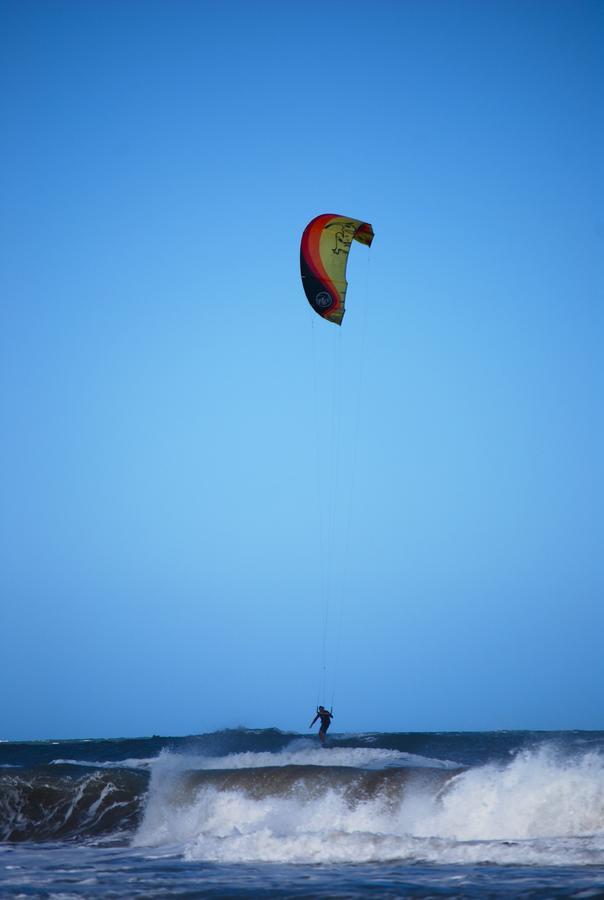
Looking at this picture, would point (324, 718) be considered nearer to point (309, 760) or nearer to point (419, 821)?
point (309, 760)

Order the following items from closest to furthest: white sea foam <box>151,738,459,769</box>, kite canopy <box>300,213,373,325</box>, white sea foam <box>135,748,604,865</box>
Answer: white sea foam <box>135,748,604,865</box> → kite canopy <box>300,213,373,325</box> → white sea foam <box>151,738,459,769</box>

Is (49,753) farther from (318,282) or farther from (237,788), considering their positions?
(318,282)

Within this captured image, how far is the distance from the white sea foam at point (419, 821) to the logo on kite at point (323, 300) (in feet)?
29.6

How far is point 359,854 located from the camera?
37.9 feet

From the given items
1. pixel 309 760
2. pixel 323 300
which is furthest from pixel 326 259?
pixel 309 760

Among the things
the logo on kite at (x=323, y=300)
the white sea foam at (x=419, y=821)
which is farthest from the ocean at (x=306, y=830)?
the logo on kite at (x=323, y=300)

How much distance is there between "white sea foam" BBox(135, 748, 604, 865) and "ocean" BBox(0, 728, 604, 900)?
0.03 meters

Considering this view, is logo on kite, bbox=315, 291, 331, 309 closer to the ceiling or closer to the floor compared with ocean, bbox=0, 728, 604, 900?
closer to the ceiling

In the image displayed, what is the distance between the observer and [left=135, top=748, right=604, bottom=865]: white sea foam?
11.6 m

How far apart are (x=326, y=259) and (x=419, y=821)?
1047 cm

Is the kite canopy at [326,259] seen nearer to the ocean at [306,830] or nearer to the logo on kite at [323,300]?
the logo on kite at [323,300]

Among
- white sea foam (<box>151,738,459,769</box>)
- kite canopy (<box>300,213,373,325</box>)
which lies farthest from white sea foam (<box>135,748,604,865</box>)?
kite canopy (<box>300,213,373,325</box>)

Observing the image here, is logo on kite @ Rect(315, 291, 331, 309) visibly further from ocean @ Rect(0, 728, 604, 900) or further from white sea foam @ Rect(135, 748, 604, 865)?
white sea foam @ Rect(135, 748, 604, 865)

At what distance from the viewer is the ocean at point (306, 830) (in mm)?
10000
